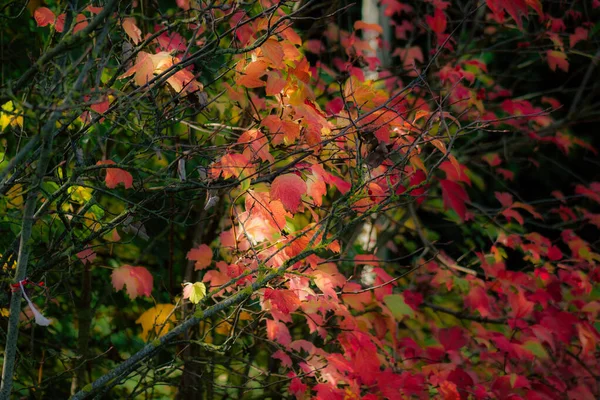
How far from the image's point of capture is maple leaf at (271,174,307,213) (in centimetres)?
203

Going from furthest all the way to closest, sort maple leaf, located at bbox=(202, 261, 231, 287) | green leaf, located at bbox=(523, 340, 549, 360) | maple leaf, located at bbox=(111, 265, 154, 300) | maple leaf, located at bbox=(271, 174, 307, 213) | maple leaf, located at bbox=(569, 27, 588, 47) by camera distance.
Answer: maple leaf, located at bbox=(569, 27, 588, 47) < green leaf, located at bbox=(523, 340, 549, 360) < maple leaf, located at bbox=(202, 261, 231, 287) < maple leaf, located at bbox=(111, 265, 154, 300) < maple leaf, located at bbox=(271, 174, 307, 213)

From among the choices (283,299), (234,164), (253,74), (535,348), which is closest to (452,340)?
(535,348)

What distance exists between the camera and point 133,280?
104 inches

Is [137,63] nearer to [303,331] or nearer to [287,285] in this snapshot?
[287,285]

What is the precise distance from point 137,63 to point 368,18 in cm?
295

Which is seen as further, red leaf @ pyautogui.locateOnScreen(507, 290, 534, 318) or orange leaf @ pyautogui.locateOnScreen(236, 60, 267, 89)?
red leaf @ pyautogui.locateOnScreen(507, 290, 534, 318)

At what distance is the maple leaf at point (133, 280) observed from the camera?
2.62 m

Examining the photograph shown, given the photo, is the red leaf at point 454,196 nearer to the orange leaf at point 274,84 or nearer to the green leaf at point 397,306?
the green leaf at point 397,306

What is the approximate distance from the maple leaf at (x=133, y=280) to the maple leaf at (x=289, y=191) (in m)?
0.90

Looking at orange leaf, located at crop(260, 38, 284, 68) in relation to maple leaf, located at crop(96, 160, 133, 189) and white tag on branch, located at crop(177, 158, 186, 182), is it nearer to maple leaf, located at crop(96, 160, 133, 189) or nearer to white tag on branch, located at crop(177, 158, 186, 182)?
white tag on branch, located at crop(177, 158, 186, 182)

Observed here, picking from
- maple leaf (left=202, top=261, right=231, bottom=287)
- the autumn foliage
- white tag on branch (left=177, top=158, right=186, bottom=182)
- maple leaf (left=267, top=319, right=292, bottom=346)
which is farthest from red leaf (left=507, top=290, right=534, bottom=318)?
white tag on branch (left=177, top=158, right=186, bottom=182)

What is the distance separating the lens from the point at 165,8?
372 centimetres

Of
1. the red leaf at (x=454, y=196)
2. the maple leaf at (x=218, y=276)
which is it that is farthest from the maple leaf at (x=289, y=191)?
the red leaf at (x=454, y=196)

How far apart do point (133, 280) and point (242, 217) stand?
1.70 ft
